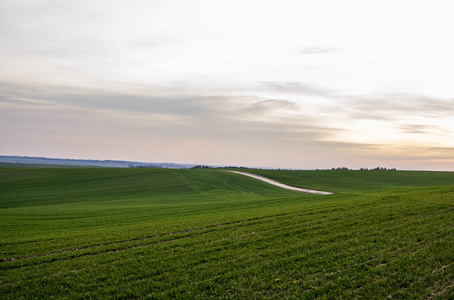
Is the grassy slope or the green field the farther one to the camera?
the grassy slope

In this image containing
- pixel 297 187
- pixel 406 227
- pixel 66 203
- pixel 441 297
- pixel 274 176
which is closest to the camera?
pixel 441 297

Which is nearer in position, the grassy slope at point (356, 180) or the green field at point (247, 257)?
the green field at point (247, 257)

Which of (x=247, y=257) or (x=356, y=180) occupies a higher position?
(x=356, y=180)

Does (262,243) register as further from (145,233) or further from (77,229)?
(77,229)

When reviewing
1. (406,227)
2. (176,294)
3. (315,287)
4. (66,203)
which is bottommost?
(66,203)

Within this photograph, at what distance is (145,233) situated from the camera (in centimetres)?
1855

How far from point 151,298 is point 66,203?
126 ft

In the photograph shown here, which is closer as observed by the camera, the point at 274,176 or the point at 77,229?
the point at 77,229

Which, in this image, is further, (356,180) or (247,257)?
(356,180)

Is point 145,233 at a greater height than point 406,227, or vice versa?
point 406,227

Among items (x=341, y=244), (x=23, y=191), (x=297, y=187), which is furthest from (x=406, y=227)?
(x=23, y=191)

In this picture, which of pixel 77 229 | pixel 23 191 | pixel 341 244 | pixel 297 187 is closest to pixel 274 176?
pixel 297 187

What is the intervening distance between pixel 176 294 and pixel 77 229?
54.0 feet

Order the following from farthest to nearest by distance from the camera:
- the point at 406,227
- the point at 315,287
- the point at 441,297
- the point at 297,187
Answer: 1. the point at 297,187
2. the point at 406,227
3. the point at 315,287
4. the point at 441,297
